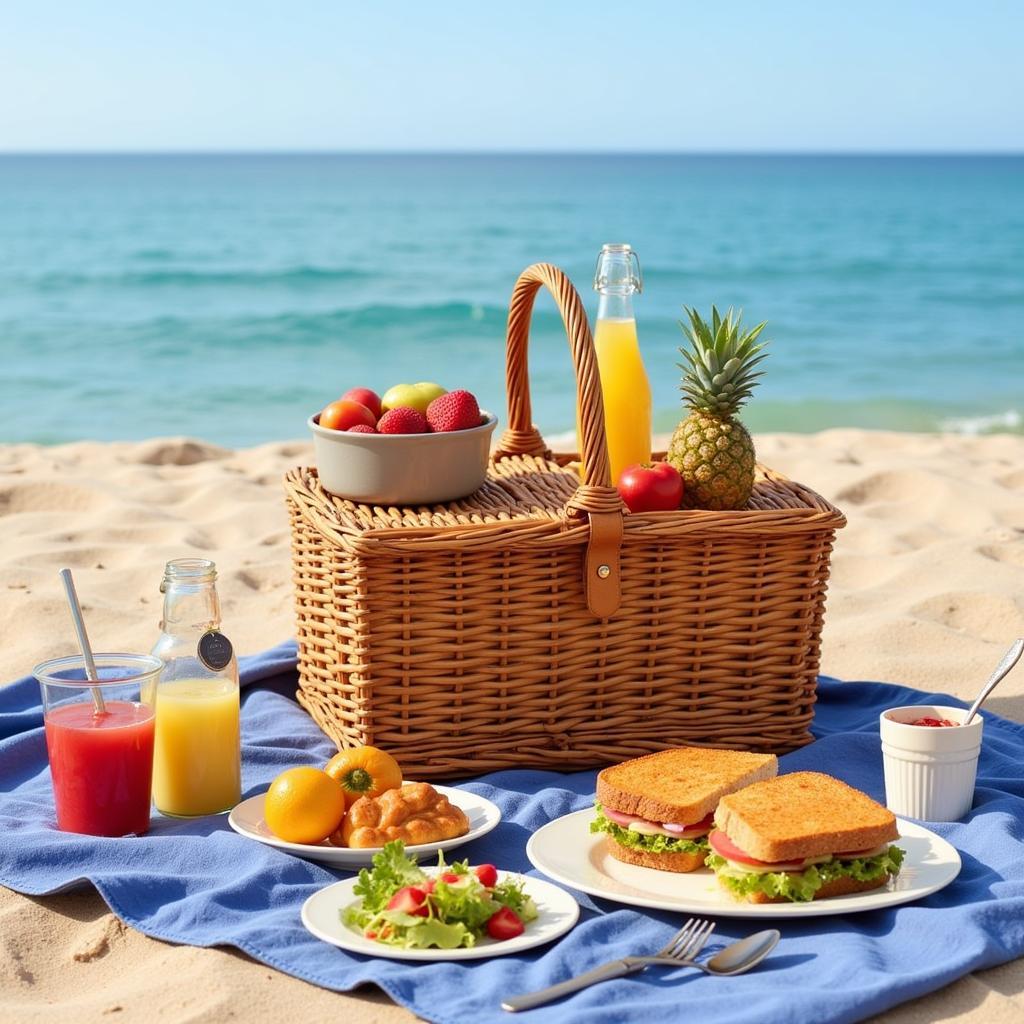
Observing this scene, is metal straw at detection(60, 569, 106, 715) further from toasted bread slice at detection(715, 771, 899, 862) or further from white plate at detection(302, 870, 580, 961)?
toasted bread slice at detection(715, 771, 899, 862)

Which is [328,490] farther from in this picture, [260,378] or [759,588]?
[260,378]

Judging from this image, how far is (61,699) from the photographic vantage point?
8.35 ft

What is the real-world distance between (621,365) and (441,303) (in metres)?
14.3

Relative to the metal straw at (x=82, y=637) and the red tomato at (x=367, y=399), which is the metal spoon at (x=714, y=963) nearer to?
the metal straw at (x=82, y=637)

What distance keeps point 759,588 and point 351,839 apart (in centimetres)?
104

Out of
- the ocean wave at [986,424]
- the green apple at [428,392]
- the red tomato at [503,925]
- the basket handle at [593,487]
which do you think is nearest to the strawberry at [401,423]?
the green apple at [428,392]

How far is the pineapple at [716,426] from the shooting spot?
9.27 ft

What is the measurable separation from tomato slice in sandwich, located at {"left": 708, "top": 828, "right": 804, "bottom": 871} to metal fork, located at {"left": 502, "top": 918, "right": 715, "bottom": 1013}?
0.11 m

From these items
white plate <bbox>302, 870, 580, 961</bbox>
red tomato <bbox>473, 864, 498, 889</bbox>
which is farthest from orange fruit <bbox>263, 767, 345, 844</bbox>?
red tomato <bbox>473, 864, 498, 889</bbox>

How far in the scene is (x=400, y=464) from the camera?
2834mm

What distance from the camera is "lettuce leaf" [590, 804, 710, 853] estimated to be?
2281mm

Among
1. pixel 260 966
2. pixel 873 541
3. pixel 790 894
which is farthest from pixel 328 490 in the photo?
pixel 873 541

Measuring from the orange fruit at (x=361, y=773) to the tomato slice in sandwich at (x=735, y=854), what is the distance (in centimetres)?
60

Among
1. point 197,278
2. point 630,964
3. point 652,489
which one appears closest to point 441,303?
point 197,278
